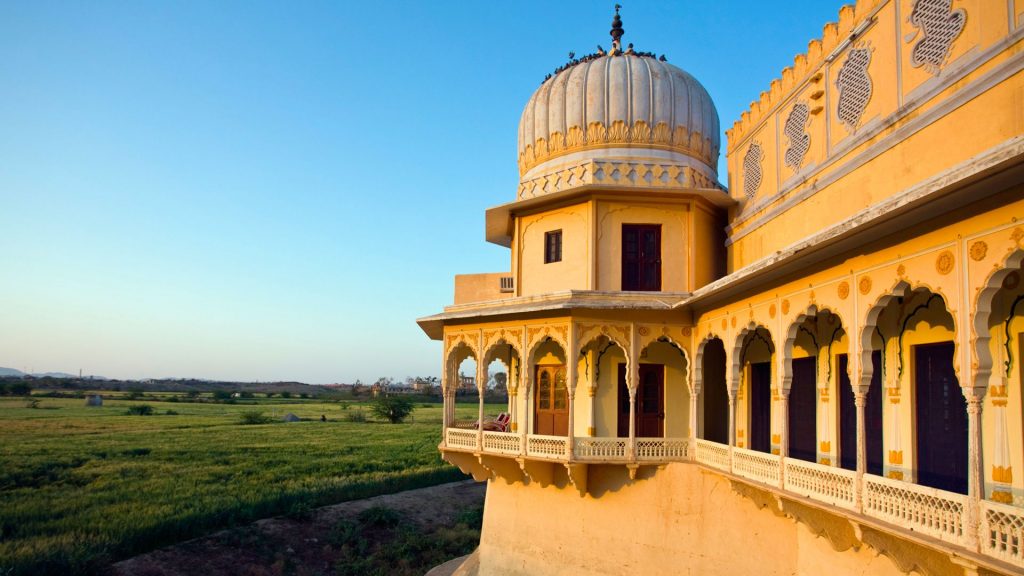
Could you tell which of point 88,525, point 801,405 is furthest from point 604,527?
point 88,525

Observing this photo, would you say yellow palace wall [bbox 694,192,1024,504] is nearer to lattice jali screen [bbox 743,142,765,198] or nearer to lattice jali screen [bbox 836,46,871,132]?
lattice jali screen [bbox 836,46,871,132]

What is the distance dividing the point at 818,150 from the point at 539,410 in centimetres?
701

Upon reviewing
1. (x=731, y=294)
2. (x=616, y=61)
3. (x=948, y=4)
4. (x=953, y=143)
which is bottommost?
(x=731, y=294)

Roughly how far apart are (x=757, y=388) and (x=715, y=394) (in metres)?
1.62

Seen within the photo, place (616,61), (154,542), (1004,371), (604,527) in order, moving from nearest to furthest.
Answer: (1004,371), (604,527), (616,61), (154,542)

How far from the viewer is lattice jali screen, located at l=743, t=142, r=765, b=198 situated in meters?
12.6

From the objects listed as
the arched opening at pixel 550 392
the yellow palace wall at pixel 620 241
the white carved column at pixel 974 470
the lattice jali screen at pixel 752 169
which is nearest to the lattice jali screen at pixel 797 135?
the lattice jali screen at pixel 752 169

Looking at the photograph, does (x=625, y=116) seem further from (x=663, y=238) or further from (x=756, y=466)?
(x=756, y=466)

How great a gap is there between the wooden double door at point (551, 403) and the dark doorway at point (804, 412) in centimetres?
432

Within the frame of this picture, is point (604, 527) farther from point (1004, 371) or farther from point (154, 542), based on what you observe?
point (154, 542)

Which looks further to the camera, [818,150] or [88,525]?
[88,525]

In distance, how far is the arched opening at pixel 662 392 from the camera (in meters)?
12.8

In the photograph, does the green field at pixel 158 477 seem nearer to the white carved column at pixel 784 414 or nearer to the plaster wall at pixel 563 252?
the plaster wall at pixel 563 252

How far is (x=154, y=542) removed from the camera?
62.1 feet
